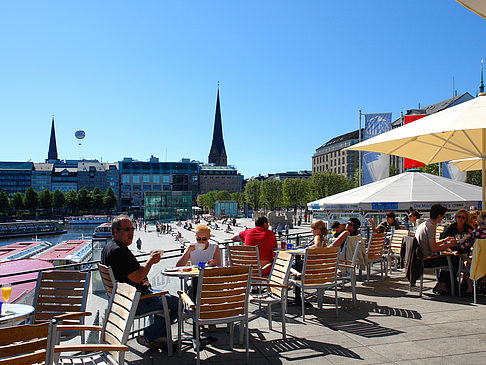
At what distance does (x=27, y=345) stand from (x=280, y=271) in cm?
359

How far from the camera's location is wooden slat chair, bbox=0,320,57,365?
224 centimetres

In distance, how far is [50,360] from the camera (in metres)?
2.33

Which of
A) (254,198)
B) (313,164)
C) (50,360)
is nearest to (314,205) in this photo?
(50,360)

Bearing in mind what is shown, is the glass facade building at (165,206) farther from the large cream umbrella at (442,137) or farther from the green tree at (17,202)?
the large cream umbrella at (442,137)

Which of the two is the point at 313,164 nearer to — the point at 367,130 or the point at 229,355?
the point at 367,130

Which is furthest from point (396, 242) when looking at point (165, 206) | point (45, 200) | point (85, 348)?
point (45, 200)

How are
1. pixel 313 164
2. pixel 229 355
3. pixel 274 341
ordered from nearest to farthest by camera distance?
pixel 229 355 → pixel 274 341 → pixel 313 164

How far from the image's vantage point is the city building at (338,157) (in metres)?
102

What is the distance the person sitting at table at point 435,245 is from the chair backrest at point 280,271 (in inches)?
120

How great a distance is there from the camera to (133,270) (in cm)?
467

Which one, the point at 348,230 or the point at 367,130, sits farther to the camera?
the point at 367,130

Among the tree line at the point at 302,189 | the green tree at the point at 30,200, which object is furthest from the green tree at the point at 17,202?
the tree line at the point at 302,189

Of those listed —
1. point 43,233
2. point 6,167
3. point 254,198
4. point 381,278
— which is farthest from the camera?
point 6,167

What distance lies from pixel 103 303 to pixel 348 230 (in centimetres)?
476
